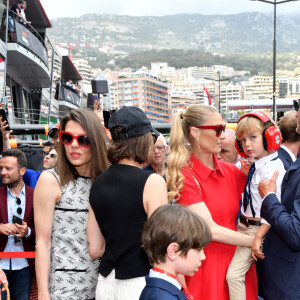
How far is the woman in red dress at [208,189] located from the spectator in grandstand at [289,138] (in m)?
0.80

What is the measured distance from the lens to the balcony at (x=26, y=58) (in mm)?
19359

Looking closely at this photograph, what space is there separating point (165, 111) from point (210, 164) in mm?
180424

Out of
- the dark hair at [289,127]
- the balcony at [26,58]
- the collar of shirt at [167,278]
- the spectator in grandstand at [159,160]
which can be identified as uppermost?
the balcony at [26,58]

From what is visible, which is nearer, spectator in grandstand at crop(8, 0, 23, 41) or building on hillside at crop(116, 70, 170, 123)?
spectator in grandstand at crop(8, 0, 23, 41)

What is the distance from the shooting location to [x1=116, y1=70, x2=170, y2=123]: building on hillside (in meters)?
175

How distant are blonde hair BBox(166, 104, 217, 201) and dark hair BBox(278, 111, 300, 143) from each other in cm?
94

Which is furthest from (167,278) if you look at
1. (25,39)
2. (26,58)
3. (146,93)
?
(146,93)

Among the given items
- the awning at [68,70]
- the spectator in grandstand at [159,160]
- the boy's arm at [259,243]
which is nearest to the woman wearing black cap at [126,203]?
the boy's arm at [259,243]

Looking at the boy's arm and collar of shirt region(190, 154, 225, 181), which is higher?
collar of shirt region(190, 154, 225, 181)

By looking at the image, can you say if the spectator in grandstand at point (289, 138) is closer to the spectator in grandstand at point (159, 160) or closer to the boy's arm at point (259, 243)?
the boy's arm at point (259, 243)

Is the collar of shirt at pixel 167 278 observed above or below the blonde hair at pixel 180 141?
below

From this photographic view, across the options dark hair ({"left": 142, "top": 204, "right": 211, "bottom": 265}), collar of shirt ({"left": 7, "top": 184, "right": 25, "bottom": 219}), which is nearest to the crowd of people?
dark hair ({"left": 142, "top": 204, "right": 211, "bottom": 265})

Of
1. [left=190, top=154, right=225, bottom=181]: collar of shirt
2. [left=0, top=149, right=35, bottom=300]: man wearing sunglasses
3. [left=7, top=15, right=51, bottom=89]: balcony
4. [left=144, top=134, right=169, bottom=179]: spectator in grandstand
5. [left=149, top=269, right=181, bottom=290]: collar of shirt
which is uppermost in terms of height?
[left=7, top=15, right=51, bottom=89]: balcony

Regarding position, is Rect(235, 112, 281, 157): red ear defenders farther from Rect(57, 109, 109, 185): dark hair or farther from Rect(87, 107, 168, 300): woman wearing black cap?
Rect(57, 109, 109, 185): dark hair
